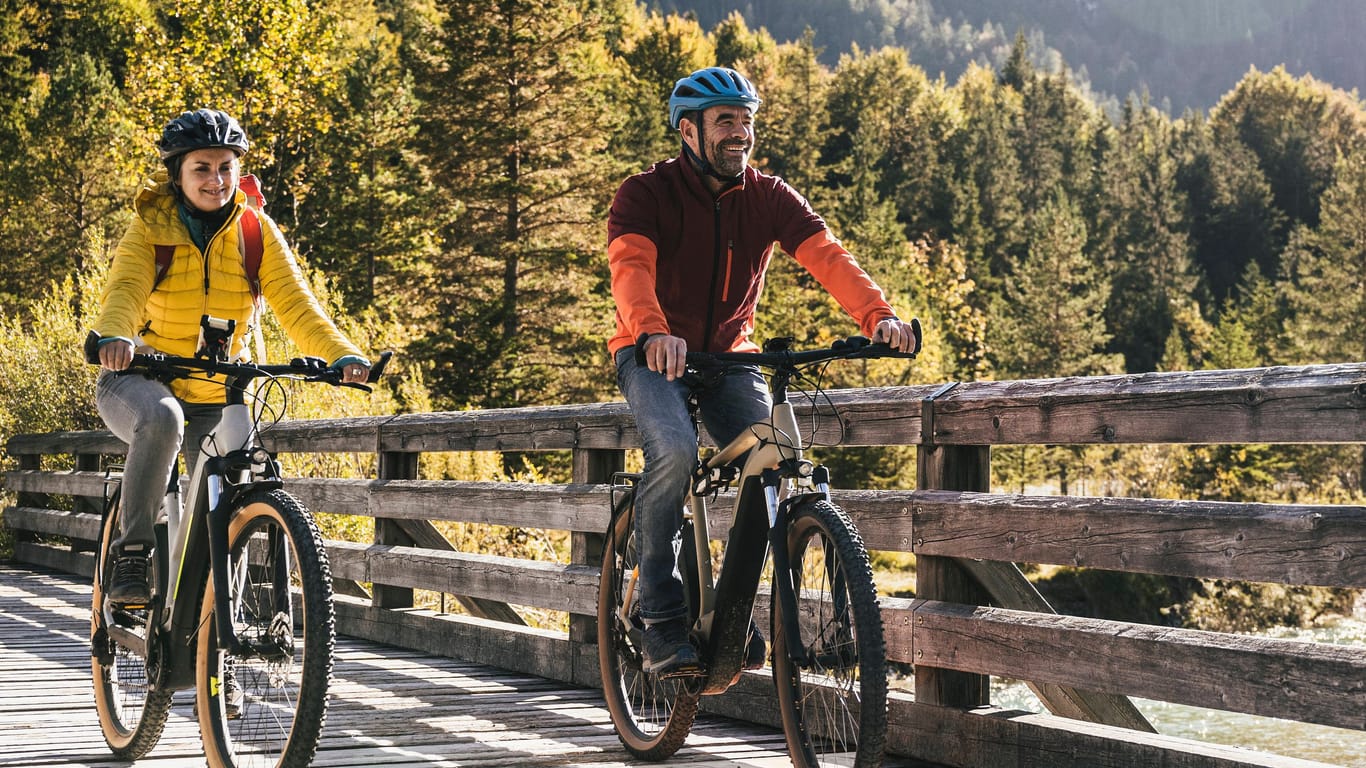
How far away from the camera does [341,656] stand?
7488 millimetres

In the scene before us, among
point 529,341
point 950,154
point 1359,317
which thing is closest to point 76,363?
point 529,341

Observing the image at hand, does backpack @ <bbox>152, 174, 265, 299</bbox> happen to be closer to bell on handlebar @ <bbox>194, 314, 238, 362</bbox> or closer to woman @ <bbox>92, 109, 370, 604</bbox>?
woman @ <bbox>92, 109, 370, 604</bbox>

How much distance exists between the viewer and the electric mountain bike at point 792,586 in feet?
12.0

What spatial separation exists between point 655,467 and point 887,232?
54737 mm

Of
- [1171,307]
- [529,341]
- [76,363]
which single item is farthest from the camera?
[1171,307]

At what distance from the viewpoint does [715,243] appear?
4.51m

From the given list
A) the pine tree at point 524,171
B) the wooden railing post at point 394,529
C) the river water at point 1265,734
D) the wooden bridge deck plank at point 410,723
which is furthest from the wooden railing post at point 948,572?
the pine tree at point 524,171

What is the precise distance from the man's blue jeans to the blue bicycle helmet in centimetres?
78

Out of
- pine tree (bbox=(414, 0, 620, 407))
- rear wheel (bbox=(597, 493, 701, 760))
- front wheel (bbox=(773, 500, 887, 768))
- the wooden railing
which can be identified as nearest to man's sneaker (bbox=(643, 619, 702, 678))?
rear wheel (bbox=(597, 493, 701, 760))

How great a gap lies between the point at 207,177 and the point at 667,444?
1.65m

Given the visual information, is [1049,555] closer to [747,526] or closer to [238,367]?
[747,526]

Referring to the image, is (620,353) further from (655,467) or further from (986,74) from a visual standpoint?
(986,74)

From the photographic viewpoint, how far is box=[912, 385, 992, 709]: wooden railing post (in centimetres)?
466

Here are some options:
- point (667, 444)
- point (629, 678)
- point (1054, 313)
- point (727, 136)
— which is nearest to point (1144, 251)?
point (1054, 313)
